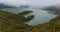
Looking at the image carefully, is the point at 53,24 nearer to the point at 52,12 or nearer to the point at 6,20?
the point at 52,12

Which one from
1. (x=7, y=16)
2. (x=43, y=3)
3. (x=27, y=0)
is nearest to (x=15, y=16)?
(x=7, y=16)

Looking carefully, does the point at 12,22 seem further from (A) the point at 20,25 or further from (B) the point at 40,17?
(B) the point at 40,17

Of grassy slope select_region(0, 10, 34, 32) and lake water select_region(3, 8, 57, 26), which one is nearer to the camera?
grassy slope select_region(0, 10, 34, 32)

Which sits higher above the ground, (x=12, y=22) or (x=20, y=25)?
(x=12, y=22)

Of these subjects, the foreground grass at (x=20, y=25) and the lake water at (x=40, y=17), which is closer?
the foreground grass at (x=20, y=25)

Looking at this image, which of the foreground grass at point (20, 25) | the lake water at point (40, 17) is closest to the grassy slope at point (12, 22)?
the foreground grass at point (20, 25)

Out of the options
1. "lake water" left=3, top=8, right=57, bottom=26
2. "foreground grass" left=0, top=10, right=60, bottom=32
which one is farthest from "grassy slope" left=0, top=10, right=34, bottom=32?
"lake water" left=3, top=8, right=57, bottom=26

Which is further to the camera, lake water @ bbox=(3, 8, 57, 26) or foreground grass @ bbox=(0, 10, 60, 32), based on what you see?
lake water @ bbox=(3, 8, 57, 26)

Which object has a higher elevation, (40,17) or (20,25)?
(40,17)

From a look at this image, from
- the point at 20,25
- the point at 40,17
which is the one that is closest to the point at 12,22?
the point at 20,25

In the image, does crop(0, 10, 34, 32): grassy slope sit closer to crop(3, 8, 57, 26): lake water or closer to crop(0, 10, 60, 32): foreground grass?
crop(0, 10, 60, 32): foreground grass

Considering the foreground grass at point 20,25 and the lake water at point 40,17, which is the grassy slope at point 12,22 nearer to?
the foreground grass at point 20,25
